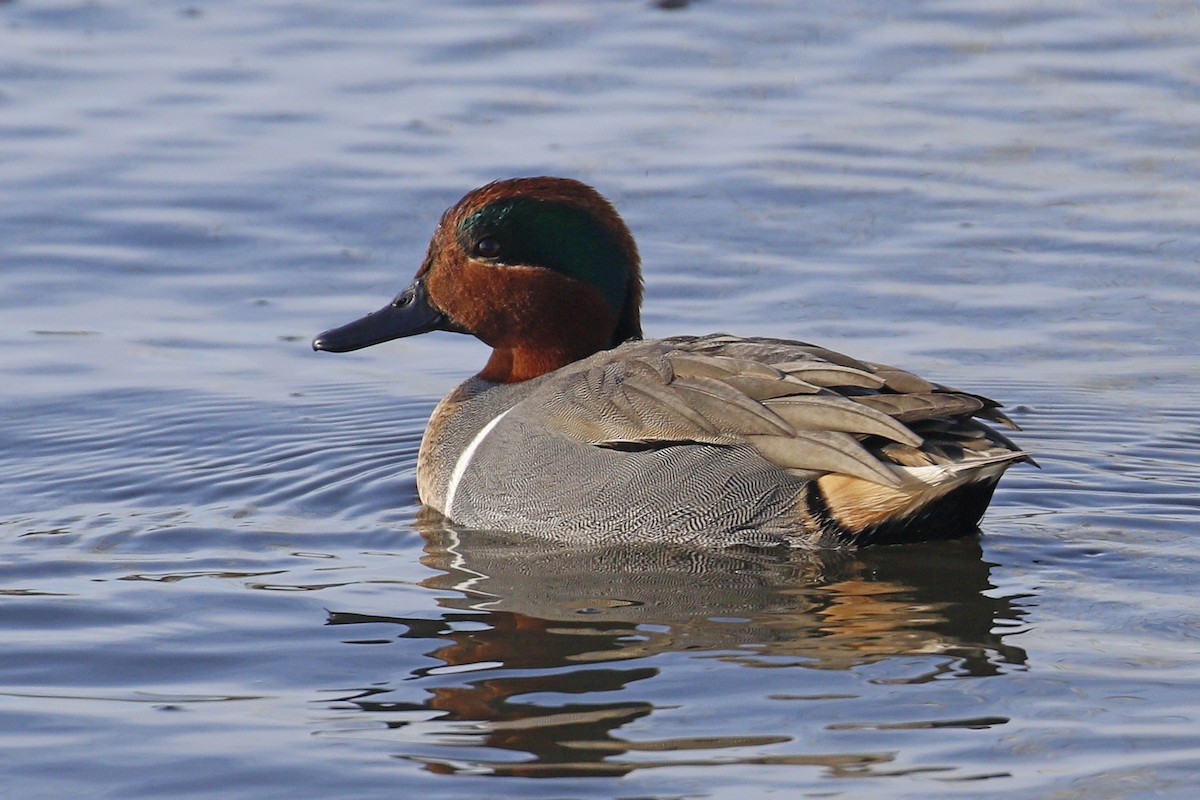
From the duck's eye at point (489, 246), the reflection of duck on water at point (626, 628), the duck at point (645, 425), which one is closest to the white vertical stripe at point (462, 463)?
the duck at point (645, 425)

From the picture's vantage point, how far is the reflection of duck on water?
5309 millimetres

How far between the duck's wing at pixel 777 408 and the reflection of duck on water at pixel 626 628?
40 centimetres

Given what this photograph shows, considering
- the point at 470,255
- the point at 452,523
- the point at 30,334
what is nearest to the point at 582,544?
the point at 452,523

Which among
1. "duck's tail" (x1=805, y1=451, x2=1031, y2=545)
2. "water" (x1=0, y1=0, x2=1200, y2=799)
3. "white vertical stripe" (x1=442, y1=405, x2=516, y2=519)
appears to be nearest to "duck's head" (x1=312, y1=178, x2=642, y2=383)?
"white vertical stripe" (x1=442, y1=405, x2=516, y2=519)

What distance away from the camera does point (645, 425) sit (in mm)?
7066

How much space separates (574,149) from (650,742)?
7263 millimetres

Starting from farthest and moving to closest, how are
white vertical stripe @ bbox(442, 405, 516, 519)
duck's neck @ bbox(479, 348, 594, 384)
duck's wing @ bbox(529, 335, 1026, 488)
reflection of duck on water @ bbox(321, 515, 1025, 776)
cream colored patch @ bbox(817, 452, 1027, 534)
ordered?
duck's neck @ bbox(479, 348, 594, 384) → white vertical stripe @ bbox(442, 405, 516, 519) → duck's wing @ bbox(529, 335, 1026, 488) → cream colored patch @ bbox(817, 452, 1027, 534) → reflection of duck on water @ bbox(321, 515, 1025, 776)

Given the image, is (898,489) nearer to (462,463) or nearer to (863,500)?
(863,500)

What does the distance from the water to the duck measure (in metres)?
0.18

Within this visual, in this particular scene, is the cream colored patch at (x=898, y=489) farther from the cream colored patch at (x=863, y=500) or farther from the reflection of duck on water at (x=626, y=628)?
the reflection of duck on water at (x=626, y=628)

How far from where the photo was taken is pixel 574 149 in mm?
12062

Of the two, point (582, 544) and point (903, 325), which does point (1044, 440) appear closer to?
point (903, 325)

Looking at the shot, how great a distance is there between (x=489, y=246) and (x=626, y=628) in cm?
233

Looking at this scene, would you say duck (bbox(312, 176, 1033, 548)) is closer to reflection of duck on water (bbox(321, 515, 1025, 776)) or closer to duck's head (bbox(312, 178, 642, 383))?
duck's head (bbox(312, 178, 642, 383))
